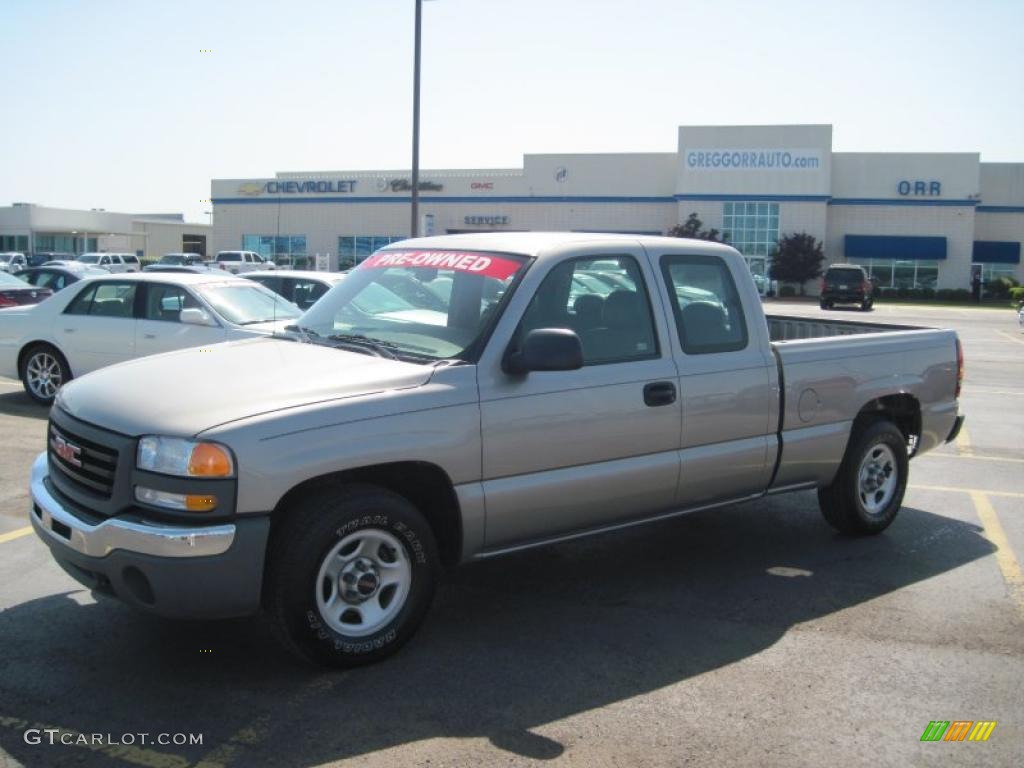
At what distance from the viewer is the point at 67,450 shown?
4.40 m

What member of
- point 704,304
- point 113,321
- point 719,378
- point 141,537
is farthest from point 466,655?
point 113,321

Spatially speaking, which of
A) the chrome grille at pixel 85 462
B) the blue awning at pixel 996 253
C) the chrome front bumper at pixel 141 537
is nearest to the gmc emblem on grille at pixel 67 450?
the chrome grille at pixel 85 462

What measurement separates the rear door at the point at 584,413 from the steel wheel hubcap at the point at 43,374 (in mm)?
8181

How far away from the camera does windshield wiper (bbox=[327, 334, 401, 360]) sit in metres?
4.80

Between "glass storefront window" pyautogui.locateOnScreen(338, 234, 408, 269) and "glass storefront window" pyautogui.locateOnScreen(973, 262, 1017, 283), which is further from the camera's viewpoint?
"glass storefront window" pyautogui.locateOnScreen(338, 234, 408, 269)

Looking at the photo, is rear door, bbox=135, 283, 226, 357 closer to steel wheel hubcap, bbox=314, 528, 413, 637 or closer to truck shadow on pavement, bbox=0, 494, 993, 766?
truck shadow on pavement, bbox=0, 494, 993, 766

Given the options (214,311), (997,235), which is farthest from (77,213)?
(214,311)

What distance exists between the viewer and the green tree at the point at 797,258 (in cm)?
5553

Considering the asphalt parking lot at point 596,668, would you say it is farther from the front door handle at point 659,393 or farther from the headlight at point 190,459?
the front door handle at point 659,393

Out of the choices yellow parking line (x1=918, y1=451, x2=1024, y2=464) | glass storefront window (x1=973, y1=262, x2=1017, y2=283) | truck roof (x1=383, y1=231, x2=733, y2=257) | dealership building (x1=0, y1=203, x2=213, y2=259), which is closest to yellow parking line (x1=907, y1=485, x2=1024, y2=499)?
yellow parking line (x1=918, y1=451, x2=1024, y2=464)

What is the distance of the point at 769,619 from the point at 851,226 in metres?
56.1

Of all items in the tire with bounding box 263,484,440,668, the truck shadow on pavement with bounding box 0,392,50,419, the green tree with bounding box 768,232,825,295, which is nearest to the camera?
the tire with bounding box 263,484,440,668

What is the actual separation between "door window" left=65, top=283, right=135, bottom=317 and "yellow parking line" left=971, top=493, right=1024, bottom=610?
8.76 m

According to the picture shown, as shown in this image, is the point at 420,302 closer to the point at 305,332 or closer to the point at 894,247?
the point at 305,332
